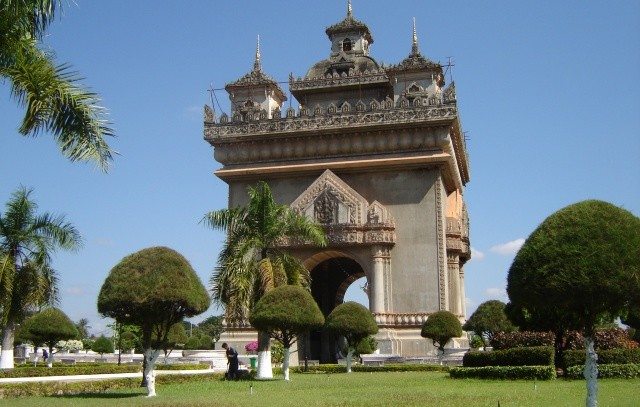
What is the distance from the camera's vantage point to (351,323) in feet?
88.7

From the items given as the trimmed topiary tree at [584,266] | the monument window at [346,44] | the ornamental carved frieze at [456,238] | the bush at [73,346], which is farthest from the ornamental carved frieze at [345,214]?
the bush at [73,346]

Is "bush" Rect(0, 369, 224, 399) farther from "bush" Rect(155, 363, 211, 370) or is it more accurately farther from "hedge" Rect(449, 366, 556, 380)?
"hedge" Rect(449, 366, 556, 380)

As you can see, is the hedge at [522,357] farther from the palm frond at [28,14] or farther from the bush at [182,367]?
the palm frond at [28,14]

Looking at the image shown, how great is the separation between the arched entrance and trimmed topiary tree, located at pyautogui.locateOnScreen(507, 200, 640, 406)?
81.9ft

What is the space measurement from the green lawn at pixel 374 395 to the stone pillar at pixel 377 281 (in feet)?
40.0

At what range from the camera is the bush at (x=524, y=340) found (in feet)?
72.9

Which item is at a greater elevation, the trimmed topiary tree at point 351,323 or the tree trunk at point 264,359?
the trimmed topiary tree at point 351,323

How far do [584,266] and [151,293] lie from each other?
8849 mm

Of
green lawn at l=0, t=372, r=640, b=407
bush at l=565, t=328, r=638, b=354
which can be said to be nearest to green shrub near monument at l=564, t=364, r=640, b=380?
green lawn at l=0, t=372, r=640, b=407

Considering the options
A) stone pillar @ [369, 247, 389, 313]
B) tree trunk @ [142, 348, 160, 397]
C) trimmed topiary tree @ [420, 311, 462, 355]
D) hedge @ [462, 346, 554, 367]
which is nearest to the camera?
tree trunk @ [142, 348, 160, 397]

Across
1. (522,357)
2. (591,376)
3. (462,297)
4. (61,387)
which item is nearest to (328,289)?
(462,297)

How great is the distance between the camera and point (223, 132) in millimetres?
36219

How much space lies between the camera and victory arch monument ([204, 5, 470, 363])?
109 ft

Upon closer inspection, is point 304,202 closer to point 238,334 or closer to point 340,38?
point 238,334
